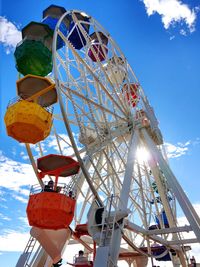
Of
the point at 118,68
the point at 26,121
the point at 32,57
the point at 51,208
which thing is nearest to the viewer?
the point at 51,208

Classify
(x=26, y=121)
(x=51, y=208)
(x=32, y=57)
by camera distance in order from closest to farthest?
(x=51, y=208)
(x=26, y=121)
(x=32, y=57)

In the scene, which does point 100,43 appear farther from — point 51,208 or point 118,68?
point 51,208

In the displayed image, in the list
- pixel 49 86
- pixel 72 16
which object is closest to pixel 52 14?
pixel 72 16

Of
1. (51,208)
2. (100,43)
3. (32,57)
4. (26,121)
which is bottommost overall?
(51,208)

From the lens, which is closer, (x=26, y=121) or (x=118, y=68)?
(x=26, y=121)

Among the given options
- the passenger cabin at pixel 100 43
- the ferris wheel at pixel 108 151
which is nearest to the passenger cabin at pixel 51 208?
the ferris wheel at pixel 108 151

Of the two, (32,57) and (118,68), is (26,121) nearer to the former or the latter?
(32,57)

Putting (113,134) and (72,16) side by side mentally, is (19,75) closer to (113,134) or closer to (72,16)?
(72,16)

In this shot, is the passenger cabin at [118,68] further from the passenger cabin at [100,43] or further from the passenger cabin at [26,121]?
the passenger cabin at [26,121]

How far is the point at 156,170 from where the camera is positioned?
15.8 meters

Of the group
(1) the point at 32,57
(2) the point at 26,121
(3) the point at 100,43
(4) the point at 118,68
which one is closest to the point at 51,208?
(2) the point at 26,121

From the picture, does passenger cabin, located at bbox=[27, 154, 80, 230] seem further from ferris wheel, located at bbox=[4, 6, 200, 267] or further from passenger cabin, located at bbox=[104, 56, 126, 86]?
passenger cabin, located at bbox=[104, 56, 126, 86]

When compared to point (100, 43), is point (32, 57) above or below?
below

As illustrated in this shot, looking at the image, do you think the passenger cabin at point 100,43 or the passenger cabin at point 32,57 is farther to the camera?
the passenger cabin at point 100,43
